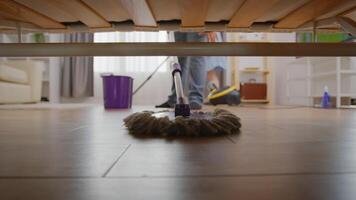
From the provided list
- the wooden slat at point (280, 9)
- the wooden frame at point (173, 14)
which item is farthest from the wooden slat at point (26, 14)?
the wooden slat at point (280, 9)

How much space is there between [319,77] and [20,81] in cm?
293

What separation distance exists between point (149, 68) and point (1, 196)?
4082 mm

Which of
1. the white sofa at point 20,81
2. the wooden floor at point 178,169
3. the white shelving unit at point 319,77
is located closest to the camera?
the wooden floor at point 178,169

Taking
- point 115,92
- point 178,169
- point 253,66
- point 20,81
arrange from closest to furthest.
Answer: point 178,169
point 115,92
point 20,81
point 253,66

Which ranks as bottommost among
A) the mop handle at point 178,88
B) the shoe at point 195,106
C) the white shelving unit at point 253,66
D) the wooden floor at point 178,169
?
the wooden floor at point 178,169

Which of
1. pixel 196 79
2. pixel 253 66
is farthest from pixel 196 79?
pixel 253 66

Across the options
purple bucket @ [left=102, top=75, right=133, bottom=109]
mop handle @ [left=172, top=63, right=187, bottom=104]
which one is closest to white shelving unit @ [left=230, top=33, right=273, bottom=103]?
purple bucket @ [left=102, top=75, right=133, bottom=109]

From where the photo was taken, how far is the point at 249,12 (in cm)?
69

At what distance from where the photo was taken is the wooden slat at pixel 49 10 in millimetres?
623

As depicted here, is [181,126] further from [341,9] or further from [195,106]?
[195,106]

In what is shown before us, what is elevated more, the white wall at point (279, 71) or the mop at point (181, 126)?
the white wall at point (279, 71)

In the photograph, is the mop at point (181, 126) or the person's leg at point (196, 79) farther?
the person's leg at point (196, 79)

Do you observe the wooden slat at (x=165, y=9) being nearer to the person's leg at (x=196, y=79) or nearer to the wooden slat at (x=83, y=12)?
the wooden slat at (x=83, y=12)

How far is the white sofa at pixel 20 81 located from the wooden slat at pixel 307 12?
280 centimetres
